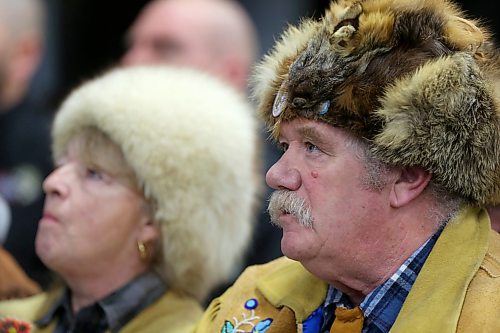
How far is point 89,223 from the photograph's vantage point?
381 centimetres

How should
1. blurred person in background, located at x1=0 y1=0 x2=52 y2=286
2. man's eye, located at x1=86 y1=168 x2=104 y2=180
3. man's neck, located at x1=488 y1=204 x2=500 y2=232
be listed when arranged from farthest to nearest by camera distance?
blurred person in background, located at x1=0 y1=0 x2=52 y2=286 < man's eye, located at x1=86 y1=168 x2=104 y2=180 < man's neck, located at x1=488 y1=204 x2=500 y2=232

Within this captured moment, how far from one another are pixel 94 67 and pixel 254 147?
454 cm

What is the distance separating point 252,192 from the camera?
13.3 ft

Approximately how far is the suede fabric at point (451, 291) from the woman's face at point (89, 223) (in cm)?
85

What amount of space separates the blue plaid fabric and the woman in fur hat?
0.98 meters

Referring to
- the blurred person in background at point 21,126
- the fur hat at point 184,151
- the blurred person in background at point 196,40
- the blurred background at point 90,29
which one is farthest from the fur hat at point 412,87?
the blurred background at point 90,29

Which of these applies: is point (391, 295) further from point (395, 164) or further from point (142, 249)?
point (142, 249)

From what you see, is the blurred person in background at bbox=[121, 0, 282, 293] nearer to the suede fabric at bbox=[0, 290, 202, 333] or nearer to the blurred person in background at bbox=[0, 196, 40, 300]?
the blurred person in background at bbox=[0, 196, 40, 300]

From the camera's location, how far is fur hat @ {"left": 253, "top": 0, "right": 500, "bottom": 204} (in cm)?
277

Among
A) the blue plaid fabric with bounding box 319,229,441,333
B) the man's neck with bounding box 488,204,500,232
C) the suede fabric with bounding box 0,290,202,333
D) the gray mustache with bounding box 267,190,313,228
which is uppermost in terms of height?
the gray mustache with bounding box 267,190,313,228

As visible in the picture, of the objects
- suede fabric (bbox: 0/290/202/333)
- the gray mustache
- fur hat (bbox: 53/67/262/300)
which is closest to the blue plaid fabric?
the gray mustache

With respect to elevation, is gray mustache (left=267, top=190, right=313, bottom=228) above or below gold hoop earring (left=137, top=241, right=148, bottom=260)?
above

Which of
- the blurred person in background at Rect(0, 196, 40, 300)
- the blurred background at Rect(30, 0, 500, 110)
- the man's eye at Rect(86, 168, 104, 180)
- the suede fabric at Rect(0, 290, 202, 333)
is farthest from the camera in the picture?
the blurred background at Rect(30, 0, 500, 110)

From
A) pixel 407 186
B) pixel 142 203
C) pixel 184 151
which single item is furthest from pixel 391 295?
pixel 142 203
